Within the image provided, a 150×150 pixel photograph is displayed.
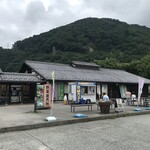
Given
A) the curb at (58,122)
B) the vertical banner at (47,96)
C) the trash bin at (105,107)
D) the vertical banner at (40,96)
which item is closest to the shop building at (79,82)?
the vertical banner at (47,96)

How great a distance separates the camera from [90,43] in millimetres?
59969

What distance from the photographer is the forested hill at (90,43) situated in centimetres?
5062

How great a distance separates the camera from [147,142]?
596 cm

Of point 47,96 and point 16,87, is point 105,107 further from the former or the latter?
point 16,87

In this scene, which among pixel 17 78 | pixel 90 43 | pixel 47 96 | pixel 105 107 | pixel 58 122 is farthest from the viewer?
pixel 90 43

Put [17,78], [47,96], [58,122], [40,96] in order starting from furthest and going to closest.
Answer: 1. [17,78]
2. [47,96]
3. [40,96]
4. [58,122]

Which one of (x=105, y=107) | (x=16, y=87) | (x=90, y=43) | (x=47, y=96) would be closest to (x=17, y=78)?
(x=16, y=87)

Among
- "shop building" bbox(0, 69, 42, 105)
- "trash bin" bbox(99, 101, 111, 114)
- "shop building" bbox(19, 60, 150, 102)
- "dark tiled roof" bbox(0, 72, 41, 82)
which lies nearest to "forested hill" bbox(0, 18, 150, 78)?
"shop building" bbox(19, 60, 150, 102)

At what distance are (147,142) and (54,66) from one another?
68.8ft

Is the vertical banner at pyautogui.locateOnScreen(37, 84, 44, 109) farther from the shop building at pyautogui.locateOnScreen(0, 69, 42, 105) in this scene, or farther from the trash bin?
the shop building at pyautogui.locateOnScreen(0, 69, 42, 105)

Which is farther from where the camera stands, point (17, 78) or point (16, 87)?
point (16, 87)

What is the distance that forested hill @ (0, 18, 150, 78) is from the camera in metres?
50.6

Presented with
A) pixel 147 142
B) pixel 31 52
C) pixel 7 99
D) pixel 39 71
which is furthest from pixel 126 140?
pixel 31 52

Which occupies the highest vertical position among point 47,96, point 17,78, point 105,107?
point 17,78
